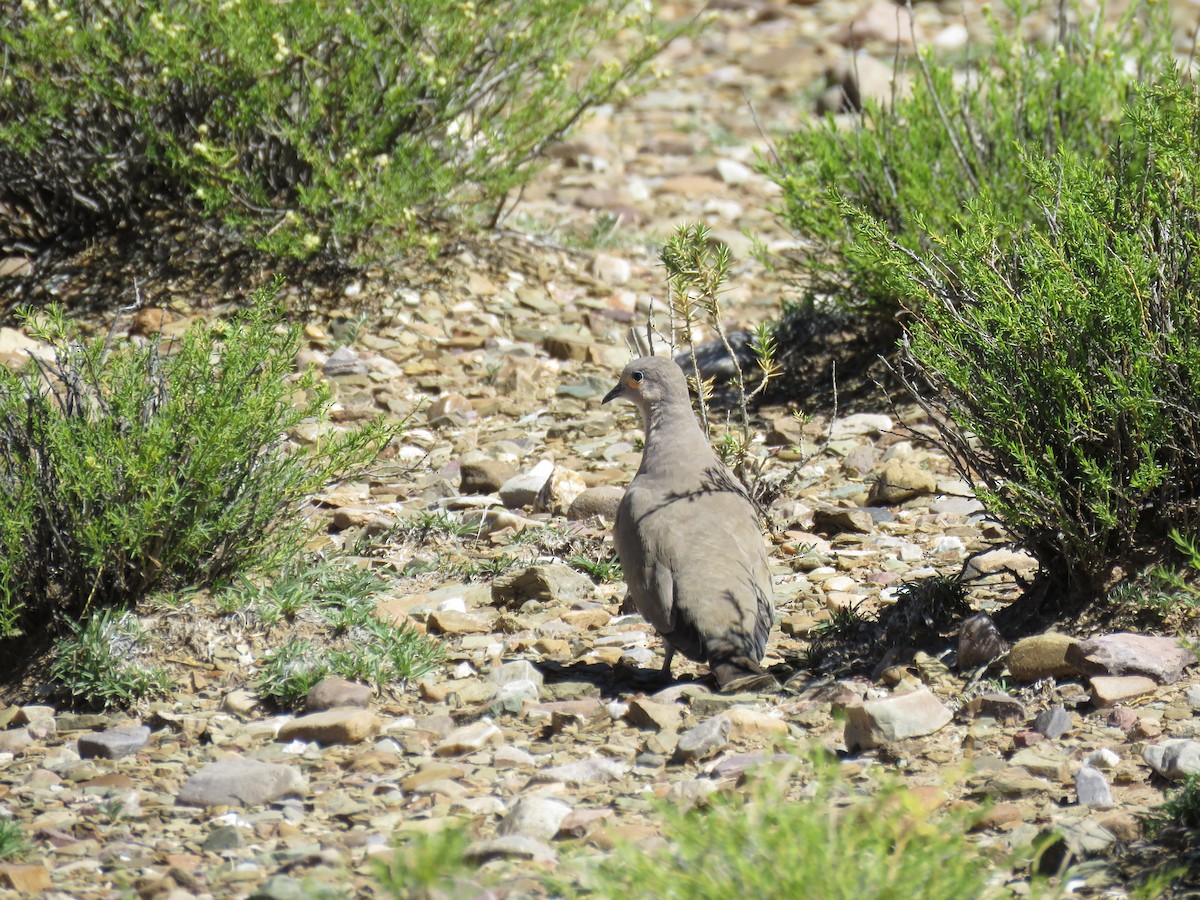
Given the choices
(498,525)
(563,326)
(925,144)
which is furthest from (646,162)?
(498,525)

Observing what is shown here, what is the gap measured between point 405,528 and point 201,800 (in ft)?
7.23

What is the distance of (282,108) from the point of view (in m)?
7.82

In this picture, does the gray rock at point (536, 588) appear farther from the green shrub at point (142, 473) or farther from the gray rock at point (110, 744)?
the gray rock at point (110, 744)

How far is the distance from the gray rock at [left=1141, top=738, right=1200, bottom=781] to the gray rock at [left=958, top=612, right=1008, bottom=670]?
705 mm

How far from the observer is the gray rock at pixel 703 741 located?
4332 mm

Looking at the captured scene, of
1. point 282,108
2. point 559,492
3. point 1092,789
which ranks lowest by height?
point 1092,789

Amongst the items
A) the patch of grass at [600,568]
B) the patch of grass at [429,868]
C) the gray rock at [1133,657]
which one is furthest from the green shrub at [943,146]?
the patch of grass at [429,868]

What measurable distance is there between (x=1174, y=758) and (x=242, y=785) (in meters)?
2.54

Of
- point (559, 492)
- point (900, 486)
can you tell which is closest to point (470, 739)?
point (559, 492)

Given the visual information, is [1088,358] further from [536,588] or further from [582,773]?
[536,588]

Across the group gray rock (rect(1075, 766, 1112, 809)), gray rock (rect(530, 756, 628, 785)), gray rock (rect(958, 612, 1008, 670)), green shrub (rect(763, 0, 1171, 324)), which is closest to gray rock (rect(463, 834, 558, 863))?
gray rock (rect(530, 756, 628, 785))

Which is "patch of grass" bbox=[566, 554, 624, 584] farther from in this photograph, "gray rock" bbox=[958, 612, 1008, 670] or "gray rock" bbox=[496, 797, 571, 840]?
"gray rock" bbox=[496, 797, 571, 840]

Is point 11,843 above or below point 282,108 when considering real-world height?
below

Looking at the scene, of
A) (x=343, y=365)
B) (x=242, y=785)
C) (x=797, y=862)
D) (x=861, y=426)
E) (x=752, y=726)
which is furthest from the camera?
(x=343, y=365)
